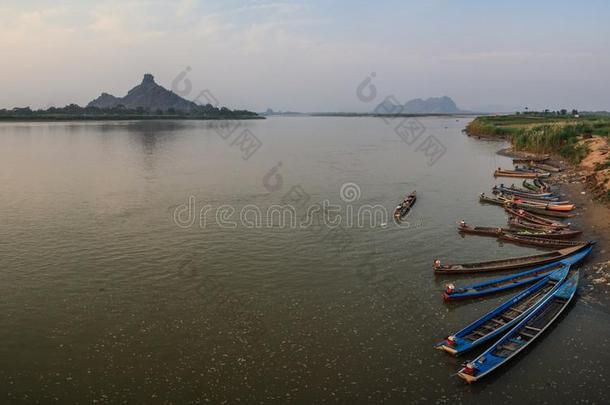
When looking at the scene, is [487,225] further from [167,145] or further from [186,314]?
[167,145]

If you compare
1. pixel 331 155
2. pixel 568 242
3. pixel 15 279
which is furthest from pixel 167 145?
pixel 568 242

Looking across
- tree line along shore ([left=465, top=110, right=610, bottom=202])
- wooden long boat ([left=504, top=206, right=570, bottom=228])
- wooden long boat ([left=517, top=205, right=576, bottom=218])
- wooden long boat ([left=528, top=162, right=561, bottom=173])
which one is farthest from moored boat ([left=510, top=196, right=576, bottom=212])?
wooden long boat ([left=528, top=162, right=561, bottom=173])

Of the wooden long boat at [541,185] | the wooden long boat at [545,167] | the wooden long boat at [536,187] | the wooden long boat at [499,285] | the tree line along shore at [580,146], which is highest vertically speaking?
the tree line along shore at [580,146]

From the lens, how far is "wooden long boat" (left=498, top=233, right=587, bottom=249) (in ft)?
106

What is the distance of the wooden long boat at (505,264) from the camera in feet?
91.8

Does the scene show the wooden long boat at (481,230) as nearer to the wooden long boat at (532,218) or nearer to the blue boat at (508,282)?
the wooden long boat at (532,218)

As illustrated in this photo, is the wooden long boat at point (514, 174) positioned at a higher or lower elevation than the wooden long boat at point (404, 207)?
higher

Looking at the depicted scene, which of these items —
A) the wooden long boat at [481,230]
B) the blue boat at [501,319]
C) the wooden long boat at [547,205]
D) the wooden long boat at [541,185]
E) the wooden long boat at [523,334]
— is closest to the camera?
the wooden long boat at [523,334]

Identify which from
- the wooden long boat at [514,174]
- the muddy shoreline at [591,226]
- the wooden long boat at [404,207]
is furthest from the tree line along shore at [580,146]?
the wooden long boat at [404,207]

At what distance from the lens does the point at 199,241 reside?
3334 centimetres

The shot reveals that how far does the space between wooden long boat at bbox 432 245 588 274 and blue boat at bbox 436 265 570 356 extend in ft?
7.98

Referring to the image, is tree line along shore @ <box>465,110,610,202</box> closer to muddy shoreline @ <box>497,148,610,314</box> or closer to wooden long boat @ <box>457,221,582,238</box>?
muddy shoreline @ <box>497,148,610,314</box>

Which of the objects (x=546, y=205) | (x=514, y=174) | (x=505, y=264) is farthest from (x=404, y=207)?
(x=514, y=174)

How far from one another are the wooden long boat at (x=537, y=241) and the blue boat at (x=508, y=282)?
91.6 inches
